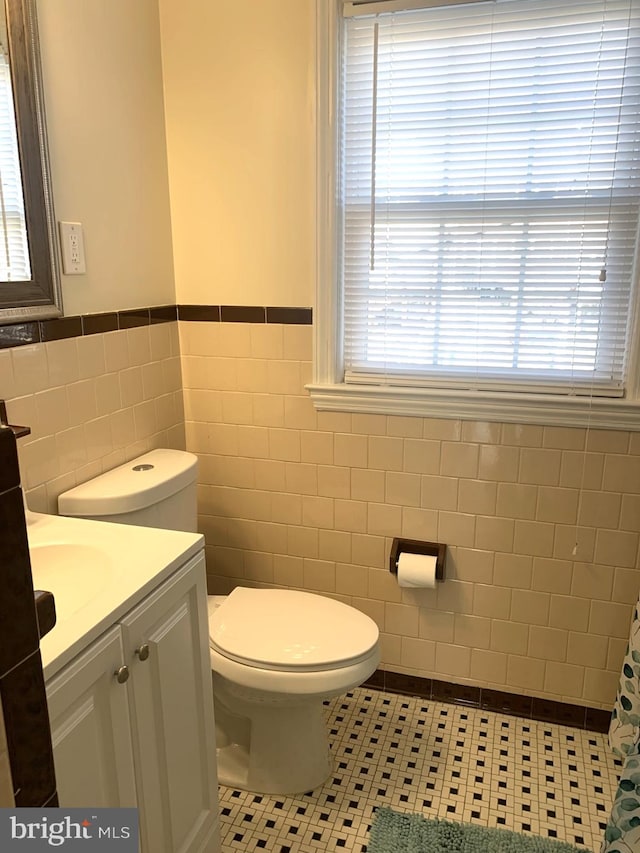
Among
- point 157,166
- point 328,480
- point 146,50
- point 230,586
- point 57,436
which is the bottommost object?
point 230,586

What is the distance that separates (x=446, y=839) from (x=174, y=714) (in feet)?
2.84

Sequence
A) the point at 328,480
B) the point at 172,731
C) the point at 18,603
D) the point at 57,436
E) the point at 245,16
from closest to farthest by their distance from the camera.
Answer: the point at 18,603, the point at 172,731, the point at 57,436, the point at 245,16, the point at 328,480

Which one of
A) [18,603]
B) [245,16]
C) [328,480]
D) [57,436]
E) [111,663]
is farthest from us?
[328,480]

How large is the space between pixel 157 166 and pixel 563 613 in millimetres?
1924

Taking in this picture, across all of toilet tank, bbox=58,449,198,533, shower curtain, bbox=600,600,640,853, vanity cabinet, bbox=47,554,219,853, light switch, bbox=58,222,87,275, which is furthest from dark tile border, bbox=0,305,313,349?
shower curtain, bbox=600,600,640,853

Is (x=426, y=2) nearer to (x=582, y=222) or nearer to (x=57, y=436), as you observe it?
(x=582, y=222)

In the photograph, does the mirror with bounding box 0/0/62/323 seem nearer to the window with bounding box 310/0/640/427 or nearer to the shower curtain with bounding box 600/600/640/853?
the window with bounding box 310/0/640/427

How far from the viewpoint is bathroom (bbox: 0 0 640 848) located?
6.23 ft

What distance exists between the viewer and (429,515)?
2.18 m

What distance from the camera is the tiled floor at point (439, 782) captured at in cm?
179

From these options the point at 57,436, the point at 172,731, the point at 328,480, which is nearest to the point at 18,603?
the point at 172,731

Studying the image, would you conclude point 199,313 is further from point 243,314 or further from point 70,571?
point 70,571

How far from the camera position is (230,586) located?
2469 mm

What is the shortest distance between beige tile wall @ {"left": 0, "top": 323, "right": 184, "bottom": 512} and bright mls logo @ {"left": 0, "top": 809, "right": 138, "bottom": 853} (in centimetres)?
111
